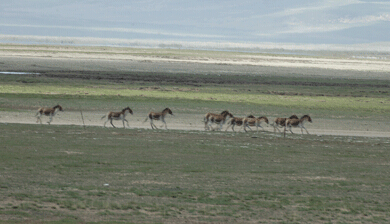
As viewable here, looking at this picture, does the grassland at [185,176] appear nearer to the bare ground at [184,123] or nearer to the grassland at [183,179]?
the grassland at [183,179]

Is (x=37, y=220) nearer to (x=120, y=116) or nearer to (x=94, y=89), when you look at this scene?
(x=120, y=116)

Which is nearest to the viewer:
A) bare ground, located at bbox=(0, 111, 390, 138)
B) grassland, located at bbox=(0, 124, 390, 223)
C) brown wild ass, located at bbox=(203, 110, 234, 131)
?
grassland, located at bbox=(0, 124, 390, 223)

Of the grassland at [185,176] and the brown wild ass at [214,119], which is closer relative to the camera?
the grassland at [185,176]

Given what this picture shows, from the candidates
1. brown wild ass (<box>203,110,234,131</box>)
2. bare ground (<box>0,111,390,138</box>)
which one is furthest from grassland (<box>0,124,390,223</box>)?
bare ground (<box>0,111,390,138</box>)

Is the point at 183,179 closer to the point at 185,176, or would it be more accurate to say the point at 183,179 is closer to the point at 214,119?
the point at 185,176

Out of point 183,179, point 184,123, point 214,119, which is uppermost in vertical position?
point 214,119

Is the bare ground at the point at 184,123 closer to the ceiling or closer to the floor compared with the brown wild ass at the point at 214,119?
closer to the floor

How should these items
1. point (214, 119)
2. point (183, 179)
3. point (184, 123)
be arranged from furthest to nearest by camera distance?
point (184, 123) → point (214, 119) → point (183, 179)

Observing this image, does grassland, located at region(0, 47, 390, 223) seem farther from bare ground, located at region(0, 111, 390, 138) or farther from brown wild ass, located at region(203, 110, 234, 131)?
brown wild ass, located at region(203, 110, 234, 131)

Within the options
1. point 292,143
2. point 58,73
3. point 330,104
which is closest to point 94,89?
point 58,73

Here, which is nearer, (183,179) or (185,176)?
(183,179)

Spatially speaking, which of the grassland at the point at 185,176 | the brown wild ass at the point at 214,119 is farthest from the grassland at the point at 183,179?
the brown wild ass at the point at 214,119

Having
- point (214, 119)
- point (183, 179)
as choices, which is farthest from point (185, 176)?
point (214, 119)

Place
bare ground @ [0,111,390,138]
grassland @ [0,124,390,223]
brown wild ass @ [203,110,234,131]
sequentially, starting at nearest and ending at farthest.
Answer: grassland @ [0,124,390,223]
brown wild ass @ [203,110,234,131]
bare ground @ [0,111,390,138]
